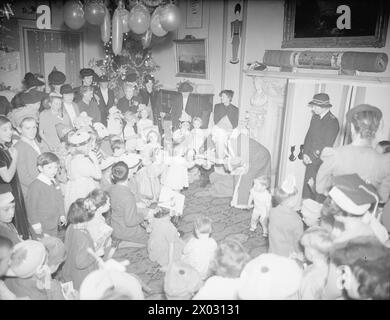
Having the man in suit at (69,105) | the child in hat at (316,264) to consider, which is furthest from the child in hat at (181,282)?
the man in suit at (69,105)

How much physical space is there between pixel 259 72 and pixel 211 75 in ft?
7.77

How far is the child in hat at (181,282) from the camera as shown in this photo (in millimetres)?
2156

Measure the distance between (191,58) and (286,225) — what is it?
6.11m

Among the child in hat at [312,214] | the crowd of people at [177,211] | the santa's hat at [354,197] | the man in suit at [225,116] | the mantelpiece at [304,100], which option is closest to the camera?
the crowd of people at [177,211]

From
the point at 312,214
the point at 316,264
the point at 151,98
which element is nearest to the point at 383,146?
the point at 312,214

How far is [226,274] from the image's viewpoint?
83.8 inches

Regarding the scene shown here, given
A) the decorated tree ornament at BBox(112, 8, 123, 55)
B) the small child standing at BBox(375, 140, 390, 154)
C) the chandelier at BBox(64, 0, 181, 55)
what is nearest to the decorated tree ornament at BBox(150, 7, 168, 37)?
the chandelier at BBox(64, 0, 181, 55)

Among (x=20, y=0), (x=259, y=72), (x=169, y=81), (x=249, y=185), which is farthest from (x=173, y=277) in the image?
(x=20, y=0)

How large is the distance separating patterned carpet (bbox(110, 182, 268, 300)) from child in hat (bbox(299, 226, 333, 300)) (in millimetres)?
1509

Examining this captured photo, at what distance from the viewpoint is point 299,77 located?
4.46 metres

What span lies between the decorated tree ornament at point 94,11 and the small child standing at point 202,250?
3.91 metres

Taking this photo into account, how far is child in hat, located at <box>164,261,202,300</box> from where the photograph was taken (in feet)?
7.07

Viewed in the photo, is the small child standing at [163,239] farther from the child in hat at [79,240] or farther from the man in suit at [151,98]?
the man in suit at [151,98]

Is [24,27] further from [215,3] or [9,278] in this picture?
[9,278]
